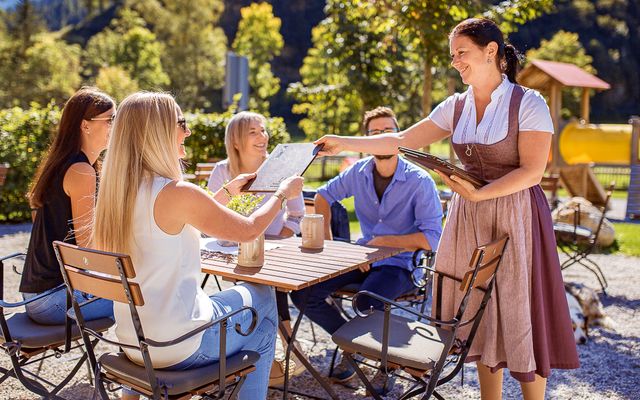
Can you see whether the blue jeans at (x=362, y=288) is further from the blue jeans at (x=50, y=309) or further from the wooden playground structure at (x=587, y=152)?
the wooden playground structure at (x=587, y=152)

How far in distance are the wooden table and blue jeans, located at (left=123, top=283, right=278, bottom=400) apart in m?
0.08

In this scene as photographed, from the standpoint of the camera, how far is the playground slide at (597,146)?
42.9ft

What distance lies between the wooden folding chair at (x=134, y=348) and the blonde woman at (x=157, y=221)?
0.07 m

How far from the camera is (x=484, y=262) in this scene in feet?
7.91

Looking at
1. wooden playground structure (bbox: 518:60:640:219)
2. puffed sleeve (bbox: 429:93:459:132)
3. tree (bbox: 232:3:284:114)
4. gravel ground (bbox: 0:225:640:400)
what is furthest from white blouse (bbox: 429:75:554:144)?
tree (bbox: 232:3:284:114)

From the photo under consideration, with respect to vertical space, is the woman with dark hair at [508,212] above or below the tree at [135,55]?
below

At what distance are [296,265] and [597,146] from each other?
1188cm

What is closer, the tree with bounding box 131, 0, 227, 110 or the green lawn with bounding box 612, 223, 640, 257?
the green lawn with bounding box 612, 223, 640, 257

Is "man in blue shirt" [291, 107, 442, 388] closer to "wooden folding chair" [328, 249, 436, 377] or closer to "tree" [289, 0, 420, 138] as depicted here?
"wooden folding chair" [328, 249, 436, 377]

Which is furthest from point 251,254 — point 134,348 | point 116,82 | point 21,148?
point 116,82

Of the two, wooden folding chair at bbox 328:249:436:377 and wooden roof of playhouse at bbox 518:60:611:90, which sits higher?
wooden roof of playhouse at bbox 518:60:611:90

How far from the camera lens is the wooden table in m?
2.64

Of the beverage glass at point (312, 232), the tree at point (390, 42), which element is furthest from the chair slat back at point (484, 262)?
the tree at point (390, 42)

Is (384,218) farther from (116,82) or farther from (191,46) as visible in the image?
(191,46)
